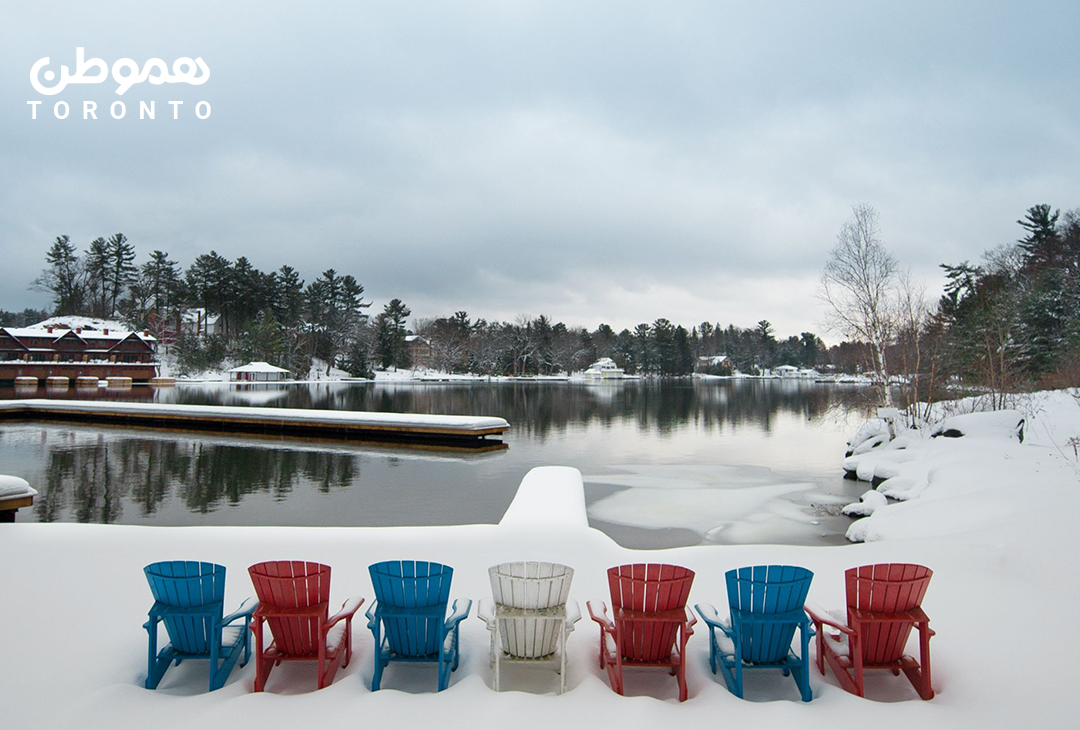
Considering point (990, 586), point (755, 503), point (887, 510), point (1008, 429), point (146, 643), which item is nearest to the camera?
point (146, 643)

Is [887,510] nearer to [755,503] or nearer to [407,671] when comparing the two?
[755,503]

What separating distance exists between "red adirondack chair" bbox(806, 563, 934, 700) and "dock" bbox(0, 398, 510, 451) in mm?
16841

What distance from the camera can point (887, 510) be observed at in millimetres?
10141

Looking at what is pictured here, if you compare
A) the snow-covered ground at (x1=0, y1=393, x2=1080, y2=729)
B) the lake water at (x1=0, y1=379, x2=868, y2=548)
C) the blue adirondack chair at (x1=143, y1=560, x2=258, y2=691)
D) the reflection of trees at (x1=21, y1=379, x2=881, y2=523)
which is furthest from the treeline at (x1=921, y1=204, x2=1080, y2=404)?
the blue adirondack chair at (x1=143, y1=560, x2=258, y2=691)

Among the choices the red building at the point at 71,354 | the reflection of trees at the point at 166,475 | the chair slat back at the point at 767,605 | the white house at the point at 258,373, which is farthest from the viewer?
the white house at the point at 258,373

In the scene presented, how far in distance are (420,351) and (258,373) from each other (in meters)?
36.1

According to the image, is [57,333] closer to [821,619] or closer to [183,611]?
[183,611]

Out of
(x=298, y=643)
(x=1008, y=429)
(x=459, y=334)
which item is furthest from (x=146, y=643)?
(x=459, y=334)

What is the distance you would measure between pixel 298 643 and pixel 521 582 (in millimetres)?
1458

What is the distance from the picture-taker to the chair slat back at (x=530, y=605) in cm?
402

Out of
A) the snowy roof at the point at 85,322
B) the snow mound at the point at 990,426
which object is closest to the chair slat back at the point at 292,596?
the snow mound at the point at 990,426

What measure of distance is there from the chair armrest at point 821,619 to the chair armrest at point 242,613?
3.55 metres

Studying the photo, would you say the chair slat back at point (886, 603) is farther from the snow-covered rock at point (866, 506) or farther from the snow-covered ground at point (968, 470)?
the snow-covered rock at point (866, 506)

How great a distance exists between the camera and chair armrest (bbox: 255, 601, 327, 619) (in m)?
3.89
